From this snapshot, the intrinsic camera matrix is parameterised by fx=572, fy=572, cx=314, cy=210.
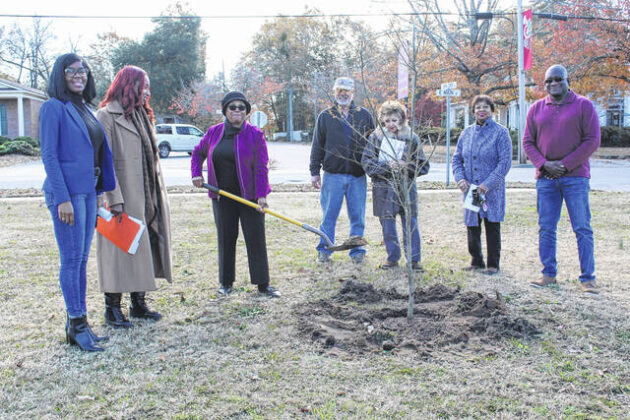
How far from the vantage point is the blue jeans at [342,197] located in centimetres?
636

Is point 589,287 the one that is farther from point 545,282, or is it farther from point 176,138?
point 176,138

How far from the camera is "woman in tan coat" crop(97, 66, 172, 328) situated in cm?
427

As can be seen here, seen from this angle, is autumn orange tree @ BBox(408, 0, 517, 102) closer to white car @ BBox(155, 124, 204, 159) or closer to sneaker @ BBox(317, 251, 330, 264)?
white car @ BBox(155, 124, 204, 159)

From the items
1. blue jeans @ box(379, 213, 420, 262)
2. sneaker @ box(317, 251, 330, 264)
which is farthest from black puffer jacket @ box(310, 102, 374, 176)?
sneaker @ box(317, 251, 330, 264)

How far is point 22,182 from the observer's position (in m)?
16.4

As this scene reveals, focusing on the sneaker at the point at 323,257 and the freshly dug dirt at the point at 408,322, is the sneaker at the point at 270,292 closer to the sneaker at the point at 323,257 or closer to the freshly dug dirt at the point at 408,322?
the freshly dug dirt at the point at 408,322

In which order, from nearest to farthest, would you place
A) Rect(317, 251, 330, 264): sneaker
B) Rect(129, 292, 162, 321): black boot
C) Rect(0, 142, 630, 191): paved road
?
1. Rect(129, 292, 162, 321): black boot
2. Rect(317, 251, 330, 264): sneaker
3. Rect(0, 142, 630, 191): paved road

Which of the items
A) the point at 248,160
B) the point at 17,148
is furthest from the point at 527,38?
the point at 17,148

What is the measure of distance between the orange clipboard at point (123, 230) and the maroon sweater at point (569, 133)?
3569mm

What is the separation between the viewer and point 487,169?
5824 millimetres

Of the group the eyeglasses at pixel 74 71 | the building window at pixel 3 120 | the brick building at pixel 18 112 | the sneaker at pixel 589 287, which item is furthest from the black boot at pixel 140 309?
the building window at pixel 3 120

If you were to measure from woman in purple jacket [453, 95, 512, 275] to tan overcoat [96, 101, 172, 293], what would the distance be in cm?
323

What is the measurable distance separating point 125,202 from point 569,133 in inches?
152

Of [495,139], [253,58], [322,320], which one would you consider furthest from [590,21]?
[253,58]
